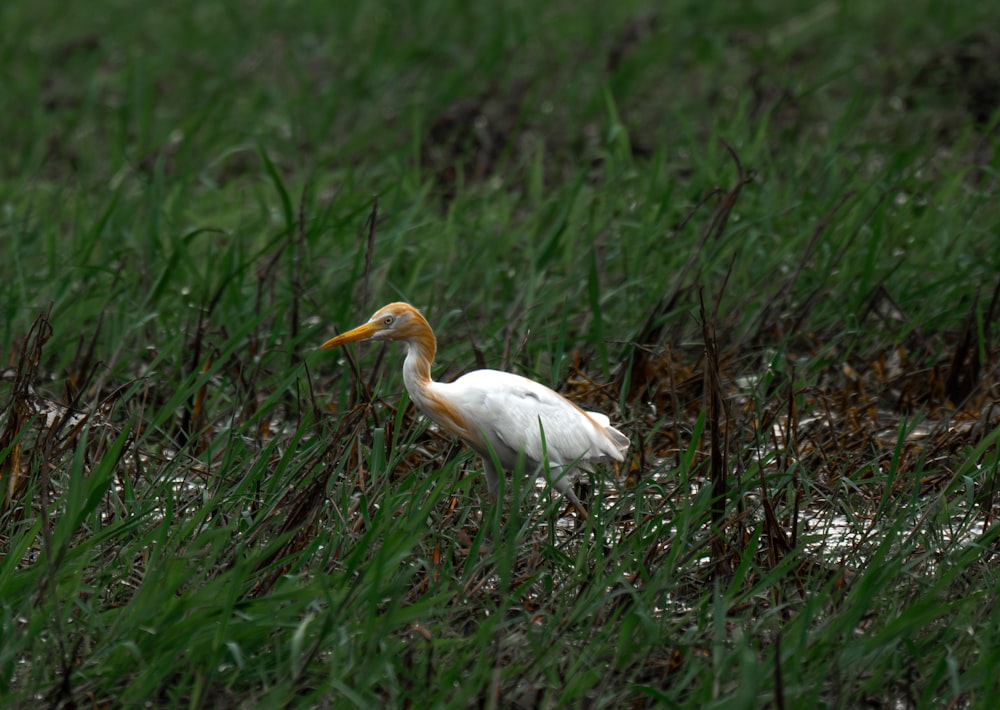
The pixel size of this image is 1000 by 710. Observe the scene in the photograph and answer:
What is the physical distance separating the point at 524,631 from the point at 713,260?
212 centimetres

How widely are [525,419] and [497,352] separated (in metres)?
0.88

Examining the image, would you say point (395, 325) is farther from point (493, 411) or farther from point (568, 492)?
point (568, 492)

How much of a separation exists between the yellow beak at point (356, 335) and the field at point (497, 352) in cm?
12

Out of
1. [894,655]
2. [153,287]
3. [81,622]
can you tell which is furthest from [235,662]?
[153,287]

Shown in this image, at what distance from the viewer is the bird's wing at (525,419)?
3.22 metres

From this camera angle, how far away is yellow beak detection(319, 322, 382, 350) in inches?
123

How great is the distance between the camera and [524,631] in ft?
8.74

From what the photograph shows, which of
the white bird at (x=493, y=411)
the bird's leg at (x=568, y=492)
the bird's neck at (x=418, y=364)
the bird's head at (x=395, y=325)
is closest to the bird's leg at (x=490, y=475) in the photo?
the white bird at (x=493, y=411)

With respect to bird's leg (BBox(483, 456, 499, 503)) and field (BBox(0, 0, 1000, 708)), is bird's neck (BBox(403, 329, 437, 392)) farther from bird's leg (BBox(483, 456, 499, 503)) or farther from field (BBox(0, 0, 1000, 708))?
bird's leg (BBox(483, 456, 499, 503))

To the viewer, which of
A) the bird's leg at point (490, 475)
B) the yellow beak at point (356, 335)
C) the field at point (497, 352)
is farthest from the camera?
the bird's leg at point (490, 475)

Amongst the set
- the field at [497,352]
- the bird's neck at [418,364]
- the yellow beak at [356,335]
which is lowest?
the field at [497,352]

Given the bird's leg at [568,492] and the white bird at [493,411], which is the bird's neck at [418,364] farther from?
the bird's leg at [568,492]

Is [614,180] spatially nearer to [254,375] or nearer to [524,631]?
[254,375]

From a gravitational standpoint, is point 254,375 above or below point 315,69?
above
